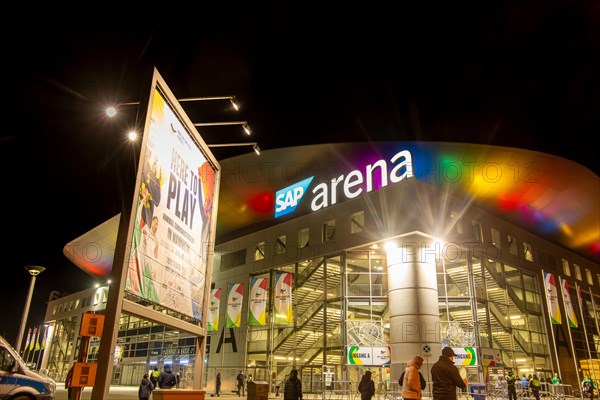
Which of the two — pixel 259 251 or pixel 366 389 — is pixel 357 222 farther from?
pixel 366 389

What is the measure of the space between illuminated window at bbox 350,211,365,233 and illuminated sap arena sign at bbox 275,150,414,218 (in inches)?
57.4

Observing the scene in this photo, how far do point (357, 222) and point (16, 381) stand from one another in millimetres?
24083

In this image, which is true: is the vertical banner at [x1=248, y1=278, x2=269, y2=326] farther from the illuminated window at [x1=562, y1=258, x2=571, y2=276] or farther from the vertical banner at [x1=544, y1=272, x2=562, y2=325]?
the illuminated window at [x1=562, y1=258, x2=571, y2=276]

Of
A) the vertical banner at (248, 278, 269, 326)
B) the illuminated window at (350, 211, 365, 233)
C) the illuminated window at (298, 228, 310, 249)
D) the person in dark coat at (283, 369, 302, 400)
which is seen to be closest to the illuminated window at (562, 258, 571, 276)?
the illuminated window at (350, 211, 365, 233)

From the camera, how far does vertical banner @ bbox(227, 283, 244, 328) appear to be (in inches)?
1389

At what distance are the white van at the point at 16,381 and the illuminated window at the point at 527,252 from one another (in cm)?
3569

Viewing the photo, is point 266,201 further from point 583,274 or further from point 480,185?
point 583,274

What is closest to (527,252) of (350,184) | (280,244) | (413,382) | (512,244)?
(512,244)

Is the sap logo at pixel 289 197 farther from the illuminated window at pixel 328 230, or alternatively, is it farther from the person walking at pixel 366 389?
the person walking at pixel 366 389

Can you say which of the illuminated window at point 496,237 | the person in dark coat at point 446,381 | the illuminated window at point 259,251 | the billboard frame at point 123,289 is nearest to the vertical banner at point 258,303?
the illuminated window at point 259,251

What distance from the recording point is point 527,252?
3747cm

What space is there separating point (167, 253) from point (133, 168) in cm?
224

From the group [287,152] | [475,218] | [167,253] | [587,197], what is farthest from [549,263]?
[167,253]

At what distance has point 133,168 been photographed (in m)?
8.91
